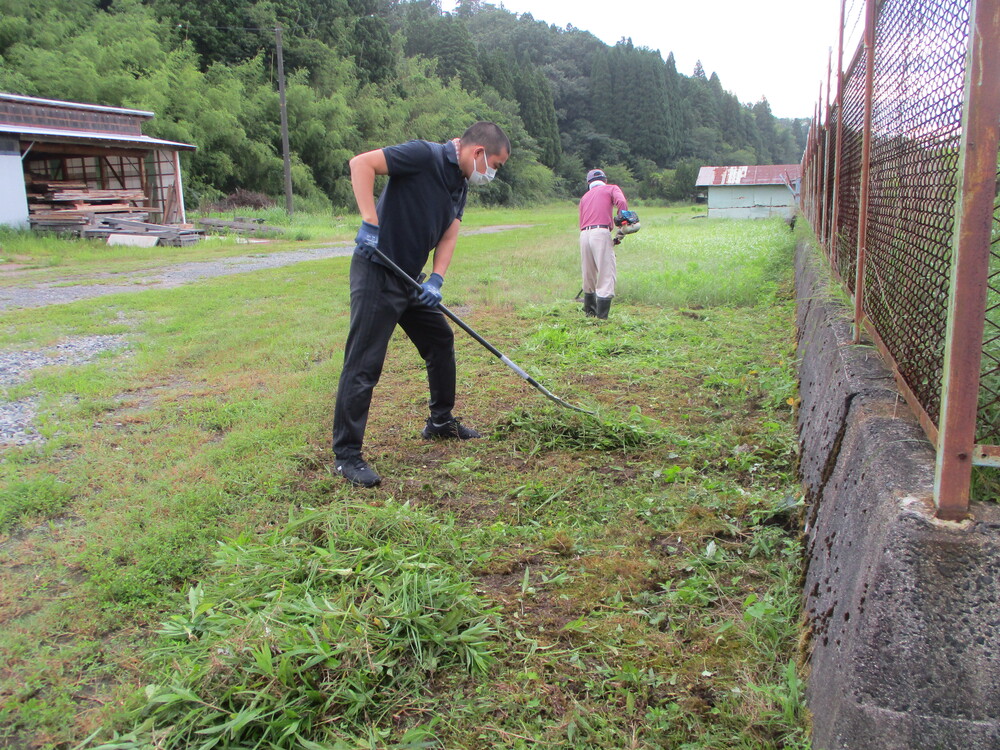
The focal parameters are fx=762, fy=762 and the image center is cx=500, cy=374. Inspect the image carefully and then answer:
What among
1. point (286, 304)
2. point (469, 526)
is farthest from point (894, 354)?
point (286, 304)

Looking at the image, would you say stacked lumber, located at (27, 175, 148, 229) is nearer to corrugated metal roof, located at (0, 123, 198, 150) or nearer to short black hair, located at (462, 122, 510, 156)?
corrugated metal roof, located at (0, 123, 198, 150)

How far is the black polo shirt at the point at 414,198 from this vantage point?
12.3 feet

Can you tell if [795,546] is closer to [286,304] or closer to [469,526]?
[469,526]

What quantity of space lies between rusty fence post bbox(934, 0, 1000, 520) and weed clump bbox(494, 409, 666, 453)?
2408mm

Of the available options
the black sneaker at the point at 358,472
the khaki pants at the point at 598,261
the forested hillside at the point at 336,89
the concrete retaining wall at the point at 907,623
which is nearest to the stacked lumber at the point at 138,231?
A: the forested hillside at the point at 336,89

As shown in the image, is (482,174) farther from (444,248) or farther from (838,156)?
(838,156)

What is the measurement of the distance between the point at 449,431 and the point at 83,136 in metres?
20.7

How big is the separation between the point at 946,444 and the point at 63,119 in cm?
2438

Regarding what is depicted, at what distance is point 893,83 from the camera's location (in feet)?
9.01

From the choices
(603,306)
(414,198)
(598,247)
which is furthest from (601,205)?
(414,198)

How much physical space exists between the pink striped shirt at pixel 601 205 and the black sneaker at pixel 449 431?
15.3 ft

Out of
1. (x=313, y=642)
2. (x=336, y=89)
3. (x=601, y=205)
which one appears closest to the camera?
(x=313, y=642)

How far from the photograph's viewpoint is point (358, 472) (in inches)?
142

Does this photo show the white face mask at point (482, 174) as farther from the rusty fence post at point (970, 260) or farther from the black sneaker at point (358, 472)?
the rusty fence post at point (970, 260)
